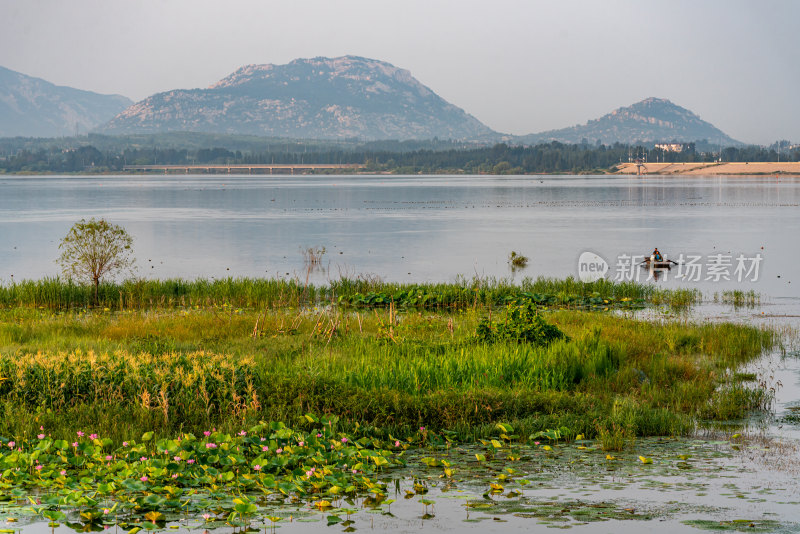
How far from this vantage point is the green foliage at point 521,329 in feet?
64.2

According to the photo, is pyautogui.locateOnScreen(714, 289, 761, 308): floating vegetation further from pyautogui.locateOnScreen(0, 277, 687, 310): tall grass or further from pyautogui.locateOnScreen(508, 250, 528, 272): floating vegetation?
pyautogui.locateOnScreen(508, 250, 528, 272): floating vegetation

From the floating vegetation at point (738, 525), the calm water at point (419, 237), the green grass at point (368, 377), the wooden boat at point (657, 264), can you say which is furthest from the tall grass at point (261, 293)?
the floating vegetation at point (738, 525)

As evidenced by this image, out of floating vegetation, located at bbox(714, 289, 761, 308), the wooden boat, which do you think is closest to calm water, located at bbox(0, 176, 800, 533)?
floating vegetation, located at bbox(714, 289, 761, 308)

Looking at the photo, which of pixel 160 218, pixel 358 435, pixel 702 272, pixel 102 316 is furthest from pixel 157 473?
pixel 160 218

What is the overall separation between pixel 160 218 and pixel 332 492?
305ft

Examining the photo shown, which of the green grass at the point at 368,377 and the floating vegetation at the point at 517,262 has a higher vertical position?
the green grass at the point at 368,377

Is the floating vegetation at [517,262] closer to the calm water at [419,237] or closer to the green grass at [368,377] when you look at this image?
the calm water at [419,237]

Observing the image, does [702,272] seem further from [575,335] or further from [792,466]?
[792,466]

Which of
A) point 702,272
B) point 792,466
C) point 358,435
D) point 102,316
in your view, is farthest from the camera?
point 702,272

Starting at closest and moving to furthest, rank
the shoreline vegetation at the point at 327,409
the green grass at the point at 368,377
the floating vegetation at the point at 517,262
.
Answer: the shoreline vegetation at the point at 327,409
the green grass at the point at 368,377
the floating vegetation at the point at 517,262

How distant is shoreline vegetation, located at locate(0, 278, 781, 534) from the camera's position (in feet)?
33.4

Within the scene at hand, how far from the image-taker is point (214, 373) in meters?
14.6

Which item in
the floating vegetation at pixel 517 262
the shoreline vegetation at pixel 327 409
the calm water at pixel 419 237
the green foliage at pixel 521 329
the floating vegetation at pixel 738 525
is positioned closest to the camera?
the floating vegetation at pixel 738 525

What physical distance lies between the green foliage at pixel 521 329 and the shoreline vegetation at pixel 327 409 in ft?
0.14
